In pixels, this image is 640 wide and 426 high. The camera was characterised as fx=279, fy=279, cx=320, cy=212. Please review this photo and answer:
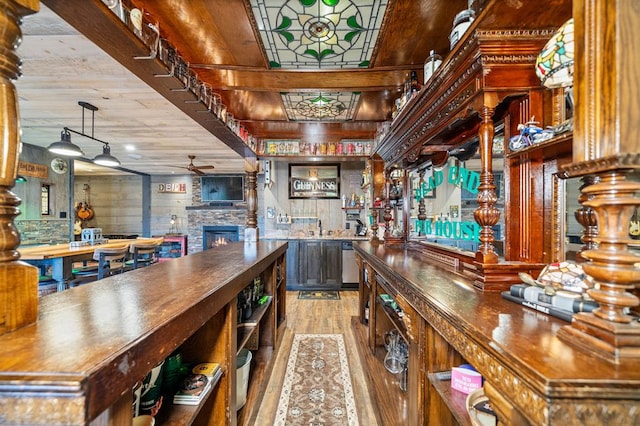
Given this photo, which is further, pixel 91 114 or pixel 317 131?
pixel 317 131

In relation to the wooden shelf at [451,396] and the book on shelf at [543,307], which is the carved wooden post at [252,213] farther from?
the book on shelf at [543,307]

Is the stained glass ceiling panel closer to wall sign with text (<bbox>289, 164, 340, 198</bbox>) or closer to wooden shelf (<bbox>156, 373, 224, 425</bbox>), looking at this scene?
wooden shelf (<bbox>156, 373, 224, 425</bbox>)

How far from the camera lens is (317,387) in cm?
221

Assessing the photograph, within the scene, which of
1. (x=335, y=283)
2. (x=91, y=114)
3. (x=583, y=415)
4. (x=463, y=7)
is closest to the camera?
(x=583, y=415)

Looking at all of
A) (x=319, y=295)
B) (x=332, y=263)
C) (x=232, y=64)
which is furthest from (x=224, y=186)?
(x=232, y=64)

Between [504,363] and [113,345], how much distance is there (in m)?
0.84

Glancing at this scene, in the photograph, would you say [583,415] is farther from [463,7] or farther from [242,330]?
[463,7]

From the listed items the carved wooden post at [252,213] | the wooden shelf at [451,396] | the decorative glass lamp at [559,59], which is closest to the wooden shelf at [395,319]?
the wooden shelf at [451,396]

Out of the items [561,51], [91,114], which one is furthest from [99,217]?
[561,51]

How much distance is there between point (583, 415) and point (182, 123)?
3613 millimetres

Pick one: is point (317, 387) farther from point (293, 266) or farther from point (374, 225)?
point (293, 266)

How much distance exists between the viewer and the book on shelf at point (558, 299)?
722 millimetres

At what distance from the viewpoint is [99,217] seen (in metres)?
7.55

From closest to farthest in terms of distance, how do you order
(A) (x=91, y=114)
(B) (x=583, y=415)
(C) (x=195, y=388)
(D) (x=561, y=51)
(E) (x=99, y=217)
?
(B) (x=583, y=415), (D) (x=561, y=51), (C) (x=195, y=388), (A) (x=91, y=114), (E) (x=99, y=217)
